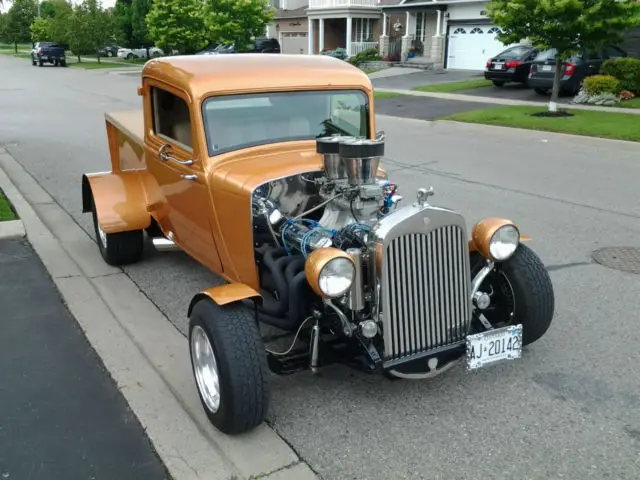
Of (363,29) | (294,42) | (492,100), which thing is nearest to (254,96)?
(492,100)

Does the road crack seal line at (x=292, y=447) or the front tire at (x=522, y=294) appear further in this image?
the front tire at (x=522, y=294)

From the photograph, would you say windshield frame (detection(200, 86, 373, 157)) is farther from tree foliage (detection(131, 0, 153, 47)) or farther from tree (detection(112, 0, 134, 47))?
tree (detection(112, 0, 134, 47))

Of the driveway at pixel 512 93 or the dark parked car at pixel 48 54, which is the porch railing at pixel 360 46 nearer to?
the driveway at pixel 512 93

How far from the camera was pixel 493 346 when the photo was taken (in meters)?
3.49

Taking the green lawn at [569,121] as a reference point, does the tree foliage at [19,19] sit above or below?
above

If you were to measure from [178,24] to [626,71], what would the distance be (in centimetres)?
2668

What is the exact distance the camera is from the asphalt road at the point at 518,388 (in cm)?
318

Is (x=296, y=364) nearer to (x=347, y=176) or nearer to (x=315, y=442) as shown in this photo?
(x=315, y=442)

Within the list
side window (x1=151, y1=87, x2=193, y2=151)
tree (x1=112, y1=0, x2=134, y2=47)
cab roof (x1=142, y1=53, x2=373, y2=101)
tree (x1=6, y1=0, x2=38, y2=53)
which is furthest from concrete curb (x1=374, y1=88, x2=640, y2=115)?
tree (x1=6, y1=0, x2=38, y2=53)

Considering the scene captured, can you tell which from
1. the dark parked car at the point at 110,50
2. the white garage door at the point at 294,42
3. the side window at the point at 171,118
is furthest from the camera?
the dark parked car at the point at 110,50

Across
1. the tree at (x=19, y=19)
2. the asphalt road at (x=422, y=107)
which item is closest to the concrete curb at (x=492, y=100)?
the asphalt road at (x=422, y=107)

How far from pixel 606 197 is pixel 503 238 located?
17.6 ft

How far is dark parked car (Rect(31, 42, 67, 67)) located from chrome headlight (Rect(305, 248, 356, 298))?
45.2 metres

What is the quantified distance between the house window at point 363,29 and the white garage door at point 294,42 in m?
4.59
